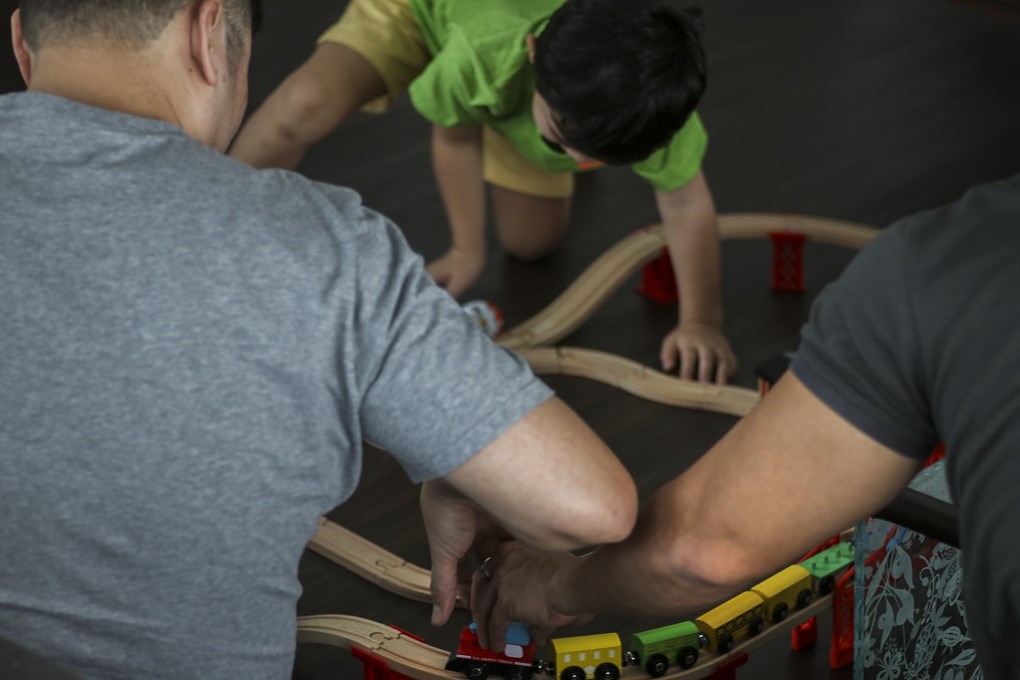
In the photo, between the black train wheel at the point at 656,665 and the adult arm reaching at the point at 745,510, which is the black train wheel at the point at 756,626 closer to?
the black train wheel at the point at 656,665

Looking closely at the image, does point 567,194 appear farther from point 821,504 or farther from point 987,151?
point 821,504

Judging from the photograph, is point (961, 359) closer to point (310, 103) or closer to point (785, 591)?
point (785, 591)

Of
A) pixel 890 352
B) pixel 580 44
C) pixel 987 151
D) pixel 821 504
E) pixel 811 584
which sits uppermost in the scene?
pixel 890 352

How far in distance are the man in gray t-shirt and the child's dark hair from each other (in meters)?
0.80

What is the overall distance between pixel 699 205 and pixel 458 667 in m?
0.88

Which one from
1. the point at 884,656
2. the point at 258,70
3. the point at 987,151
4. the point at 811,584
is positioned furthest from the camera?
the point at 258,70

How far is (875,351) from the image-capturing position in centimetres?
73

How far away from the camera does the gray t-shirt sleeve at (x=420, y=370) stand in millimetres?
822

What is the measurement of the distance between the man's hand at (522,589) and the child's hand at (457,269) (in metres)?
1.01

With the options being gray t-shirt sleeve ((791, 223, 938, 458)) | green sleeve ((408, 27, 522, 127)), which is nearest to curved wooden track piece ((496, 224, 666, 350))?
green sleeve ((408, 27, 522, 127))

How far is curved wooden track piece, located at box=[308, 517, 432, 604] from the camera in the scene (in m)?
1.56

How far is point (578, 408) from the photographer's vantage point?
1917 mm

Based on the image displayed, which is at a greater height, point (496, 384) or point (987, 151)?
point (496, 384)

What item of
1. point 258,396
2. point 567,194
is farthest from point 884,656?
point 567,194
